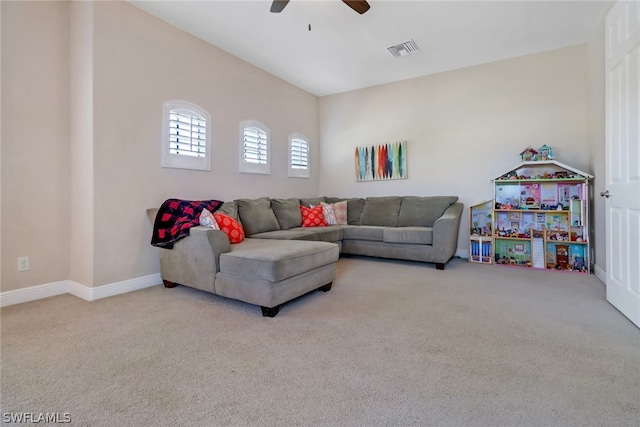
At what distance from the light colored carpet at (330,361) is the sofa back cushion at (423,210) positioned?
1689mm

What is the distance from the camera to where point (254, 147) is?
4344 millimetres

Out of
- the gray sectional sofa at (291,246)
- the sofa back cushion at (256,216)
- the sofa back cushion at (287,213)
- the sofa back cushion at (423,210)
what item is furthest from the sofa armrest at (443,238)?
the sofa back cushion at (256,216)

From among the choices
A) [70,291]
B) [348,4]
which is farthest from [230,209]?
[348,4]

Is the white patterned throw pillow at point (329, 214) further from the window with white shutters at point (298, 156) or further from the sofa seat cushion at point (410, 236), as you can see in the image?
the sofa seat cushion at point (410, 236)

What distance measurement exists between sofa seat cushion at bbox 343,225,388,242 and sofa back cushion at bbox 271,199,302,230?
0.71m

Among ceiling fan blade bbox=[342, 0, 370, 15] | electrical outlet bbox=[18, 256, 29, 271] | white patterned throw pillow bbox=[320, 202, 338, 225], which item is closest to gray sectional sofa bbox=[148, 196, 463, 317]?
white patterned throw pillow bbox=[320, 202, 338, 225]

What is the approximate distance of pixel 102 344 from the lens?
6.04ft

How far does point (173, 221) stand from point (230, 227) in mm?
520

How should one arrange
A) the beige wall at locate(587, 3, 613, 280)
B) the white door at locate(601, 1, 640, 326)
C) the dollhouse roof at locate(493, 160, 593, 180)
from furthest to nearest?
the dollhouse roof at locate(493, 160, 593, 180), the beige wall at locate(587, 3, 613, 280), the white door at locate(601, 1, 640, 326)

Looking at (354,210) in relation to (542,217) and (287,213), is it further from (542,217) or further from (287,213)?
(542,217)

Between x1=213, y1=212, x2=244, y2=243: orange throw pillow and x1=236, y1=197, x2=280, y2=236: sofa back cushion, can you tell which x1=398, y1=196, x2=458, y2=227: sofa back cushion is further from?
x1=213, y1=212, x2=244, y2=243: orange throw pillow

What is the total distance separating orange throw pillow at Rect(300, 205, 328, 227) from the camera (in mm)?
4551

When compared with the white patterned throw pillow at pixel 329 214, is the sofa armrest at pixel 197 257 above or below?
below

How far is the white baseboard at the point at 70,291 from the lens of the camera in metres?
2.55
